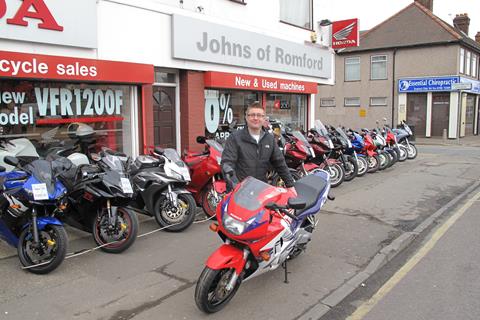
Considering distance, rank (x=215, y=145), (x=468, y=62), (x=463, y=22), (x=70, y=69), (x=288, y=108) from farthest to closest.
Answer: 1. (x=463, y=22)
2. (x=468, y=62)
3. (x=288, y=108)
4. (x=70, y=69)
5. (x=215, y=145)

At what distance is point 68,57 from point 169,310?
508 centimetres

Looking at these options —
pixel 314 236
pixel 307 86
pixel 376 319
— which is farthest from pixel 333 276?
pixel 307 86

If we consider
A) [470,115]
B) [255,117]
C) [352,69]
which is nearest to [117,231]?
[255,117]

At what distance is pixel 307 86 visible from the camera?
14.3 m

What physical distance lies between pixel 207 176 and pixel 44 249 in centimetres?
292

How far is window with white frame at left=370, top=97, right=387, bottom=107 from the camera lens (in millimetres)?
30264

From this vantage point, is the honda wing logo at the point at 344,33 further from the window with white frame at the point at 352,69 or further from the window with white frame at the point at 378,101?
the window with white frame at the point at 352,69

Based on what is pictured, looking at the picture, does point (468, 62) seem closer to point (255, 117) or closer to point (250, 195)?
point (255, 117)

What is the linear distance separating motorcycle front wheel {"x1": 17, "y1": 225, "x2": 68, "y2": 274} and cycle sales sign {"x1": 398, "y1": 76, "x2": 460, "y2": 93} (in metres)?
26.4

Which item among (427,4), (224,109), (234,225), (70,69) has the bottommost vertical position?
(234,225)

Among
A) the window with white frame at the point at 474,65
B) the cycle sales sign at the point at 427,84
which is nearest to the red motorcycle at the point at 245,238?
the cycle sales sign at the point at 427,84

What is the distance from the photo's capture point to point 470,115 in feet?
103

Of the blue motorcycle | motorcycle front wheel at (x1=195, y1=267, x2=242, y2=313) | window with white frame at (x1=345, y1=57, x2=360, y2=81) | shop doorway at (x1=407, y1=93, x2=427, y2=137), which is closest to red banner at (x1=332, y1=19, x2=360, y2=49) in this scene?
the blue motorcycle

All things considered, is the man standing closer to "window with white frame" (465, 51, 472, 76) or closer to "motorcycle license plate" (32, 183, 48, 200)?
"motorcycle license plate" (32, 183, 48, 200)
